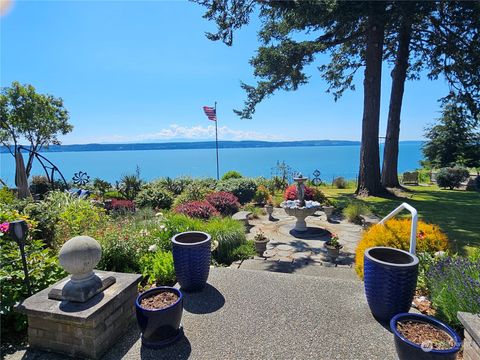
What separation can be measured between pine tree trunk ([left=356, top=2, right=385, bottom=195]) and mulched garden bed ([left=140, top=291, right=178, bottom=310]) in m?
11.0

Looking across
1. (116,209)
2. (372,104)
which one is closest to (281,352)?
(116,209)

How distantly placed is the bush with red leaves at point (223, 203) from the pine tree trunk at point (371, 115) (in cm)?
604

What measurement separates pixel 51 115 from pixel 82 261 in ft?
52.8

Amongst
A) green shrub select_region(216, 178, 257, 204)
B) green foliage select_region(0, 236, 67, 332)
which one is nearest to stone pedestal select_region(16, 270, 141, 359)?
green foliage select_region(0, 236, 67, 332)

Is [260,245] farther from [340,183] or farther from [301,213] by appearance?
[340,183]

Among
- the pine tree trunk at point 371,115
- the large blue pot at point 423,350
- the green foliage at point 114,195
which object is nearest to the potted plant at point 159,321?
the large blue pot at point 423,350

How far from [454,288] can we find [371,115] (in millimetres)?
10305

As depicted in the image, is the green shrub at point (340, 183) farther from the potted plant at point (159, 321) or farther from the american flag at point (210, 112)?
the potted plant at point (159, 321)

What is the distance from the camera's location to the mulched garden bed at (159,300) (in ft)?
8.87

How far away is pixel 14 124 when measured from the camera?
1452cm

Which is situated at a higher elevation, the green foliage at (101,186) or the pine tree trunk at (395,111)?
the pine tree trunk at (395,111)

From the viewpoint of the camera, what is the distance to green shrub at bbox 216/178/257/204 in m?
11.2

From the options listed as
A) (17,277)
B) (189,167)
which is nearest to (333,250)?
(17,277)

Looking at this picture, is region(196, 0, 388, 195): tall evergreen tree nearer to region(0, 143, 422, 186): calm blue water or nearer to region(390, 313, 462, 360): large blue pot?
region(0, 143, 422, 186): calm blue water
